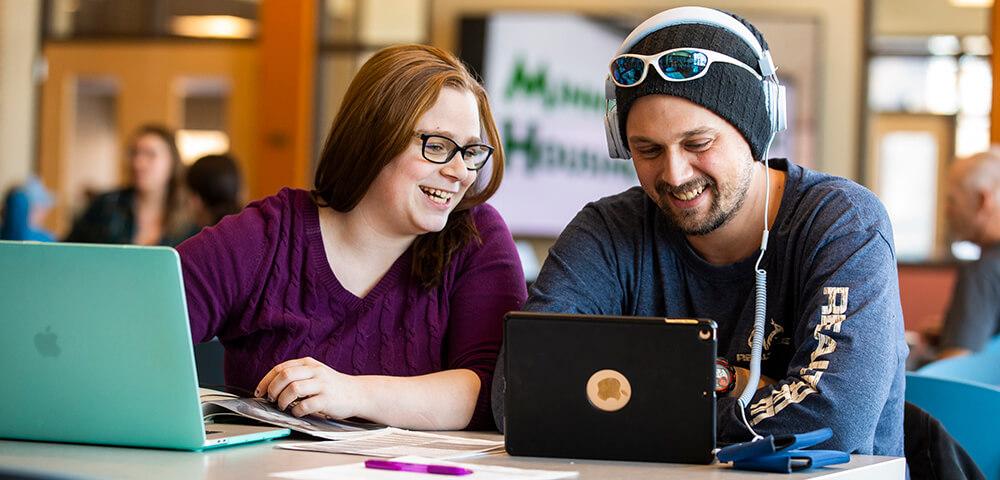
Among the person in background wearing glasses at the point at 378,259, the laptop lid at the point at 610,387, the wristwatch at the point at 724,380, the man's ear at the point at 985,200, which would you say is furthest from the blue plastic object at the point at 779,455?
the man's ear at the point at 985,200

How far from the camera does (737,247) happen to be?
1757 mm

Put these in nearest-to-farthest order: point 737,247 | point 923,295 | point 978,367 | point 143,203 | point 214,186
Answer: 1. point 737,247
2. point 978,367
3. point 214,186
4. point 143,203
5. point 923,295

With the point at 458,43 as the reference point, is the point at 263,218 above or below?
below

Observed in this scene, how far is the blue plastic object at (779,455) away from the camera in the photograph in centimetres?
120

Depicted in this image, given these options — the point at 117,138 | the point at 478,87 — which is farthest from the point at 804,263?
the point at 117,138

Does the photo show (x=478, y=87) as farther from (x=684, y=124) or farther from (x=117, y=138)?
(x=117, y=138)

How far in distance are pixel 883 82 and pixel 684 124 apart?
514 centimetres

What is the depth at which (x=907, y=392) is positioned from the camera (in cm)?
196

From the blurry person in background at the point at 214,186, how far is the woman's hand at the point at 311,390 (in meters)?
2.64

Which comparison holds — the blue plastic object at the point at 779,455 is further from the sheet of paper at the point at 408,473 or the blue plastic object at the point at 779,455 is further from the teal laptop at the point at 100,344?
the teal laptop at the point at 100,344

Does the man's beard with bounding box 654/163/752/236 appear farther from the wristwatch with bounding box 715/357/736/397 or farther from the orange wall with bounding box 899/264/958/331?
the orange wall with bounding box 899/264/958/331

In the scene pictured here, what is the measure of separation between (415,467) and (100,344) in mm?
407

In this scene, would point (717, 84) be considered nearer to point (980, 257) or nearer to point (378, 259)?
point (378, 259)

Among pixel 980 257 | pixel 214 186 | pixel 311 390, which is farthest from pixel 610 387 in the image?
pixel 214 186
